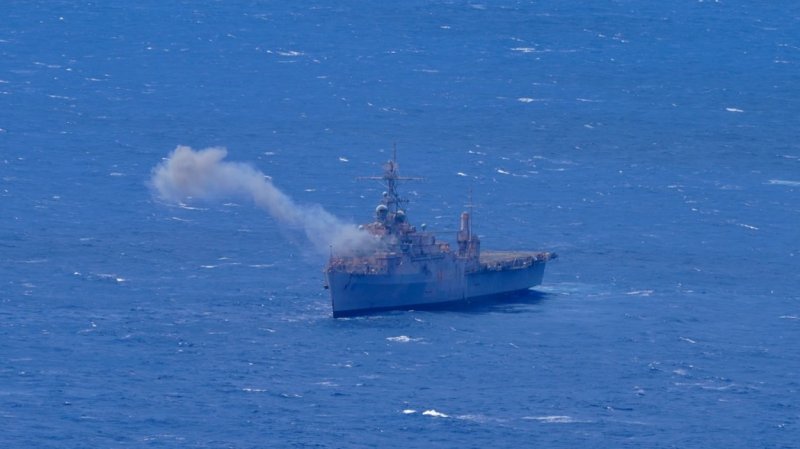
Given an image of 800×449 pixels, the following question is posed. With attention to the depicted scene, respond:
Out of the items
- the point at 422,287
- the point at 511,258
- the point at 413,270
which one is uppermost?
the point at 511,258

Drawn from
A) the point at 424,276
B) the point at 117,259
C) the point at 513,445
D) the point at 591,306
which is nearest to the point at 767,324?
the point at 591,306

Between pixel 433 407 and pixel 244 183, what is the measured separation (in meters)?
42.7

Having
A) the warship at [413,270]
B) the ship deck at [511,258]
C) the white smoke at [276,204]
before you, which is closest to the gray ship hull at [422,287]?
the warship at [413,270]

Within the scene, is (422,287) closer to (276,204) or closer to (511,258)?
(511,258)

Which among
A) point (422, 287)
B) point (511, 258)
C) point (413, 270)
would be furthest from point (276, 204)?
point (511, 258)

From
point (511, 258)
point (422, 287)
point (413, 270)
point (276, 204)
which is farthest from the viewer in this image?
point (511, 258)

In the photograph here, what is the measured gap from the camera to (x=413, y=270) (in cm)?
18738

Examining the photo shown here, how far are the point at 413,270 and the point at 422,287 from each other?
6.10 feet

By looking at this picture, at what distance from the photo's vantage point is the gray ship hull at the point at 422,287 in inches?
7215

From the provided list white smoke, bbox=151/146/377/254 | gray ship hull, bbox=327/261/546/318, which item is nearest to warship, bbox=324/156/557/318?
gray ship hull, bbox=327/261/546/318

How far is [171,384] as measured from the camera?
531 feet

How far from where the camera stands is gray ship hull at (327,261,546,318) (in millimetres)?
183250

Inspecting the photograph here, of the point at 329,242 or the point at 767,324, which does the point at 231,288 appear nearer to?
the point at 329,242

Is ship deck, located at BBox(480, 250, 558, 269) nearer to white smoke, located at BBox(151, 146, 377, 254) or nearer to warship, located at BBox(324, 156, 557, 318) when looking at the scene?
warship, located at BBox(324, 156, 557, 318)
